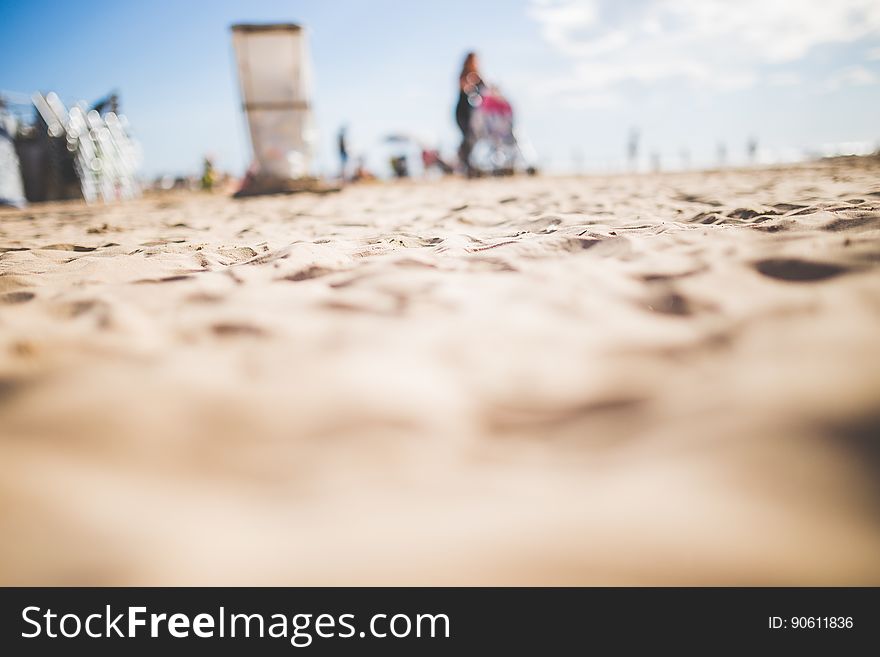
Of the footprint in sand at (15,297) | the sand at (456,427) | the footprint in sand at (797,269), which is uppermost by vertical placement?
the footprint in sand at (15,297)

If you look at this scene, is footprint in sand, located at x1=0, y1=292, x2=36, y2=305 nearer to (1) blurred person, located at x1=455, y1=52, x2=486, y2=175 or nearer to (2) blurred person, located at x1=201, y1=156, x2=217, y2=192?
(1) blurred person, located at x1=455, y1=52, x2=486, y2=175

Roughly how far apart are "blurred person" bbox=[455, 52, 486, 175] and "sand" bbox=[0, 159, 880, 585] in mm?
6952

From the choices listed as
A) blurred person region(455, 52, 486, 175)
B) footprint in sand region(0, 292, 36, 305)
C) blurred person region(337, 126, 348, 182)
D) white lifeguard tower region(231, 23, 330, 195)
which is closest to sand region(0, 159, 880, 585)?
footprint in sand region(0, 292, 36, 305)

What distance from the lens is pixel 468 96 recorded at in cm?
707

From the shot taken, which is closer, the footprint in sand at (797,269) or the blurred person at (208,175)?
the footprint in sand at (797,269)

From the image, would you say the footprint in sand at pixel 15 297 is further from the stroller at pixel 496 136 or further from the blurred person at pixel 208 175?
the blurred person at pixel 208 175

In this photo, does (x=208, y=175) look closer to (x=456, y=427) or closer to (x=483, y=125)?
(x=483, y=125)

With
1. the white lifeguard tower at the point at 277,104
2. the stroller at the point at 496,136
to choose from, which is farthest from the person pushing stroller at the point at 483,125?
the white lifeguard tower at the point at 277,104

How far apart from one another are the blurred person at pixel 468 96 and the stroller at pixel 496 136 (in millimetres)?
281

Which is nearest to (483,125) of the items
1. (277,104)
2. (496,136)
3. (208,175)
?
(496,136)

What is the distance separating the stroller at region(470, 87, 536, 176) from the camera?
324 inches

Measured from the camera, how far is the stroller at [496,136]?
8.23m
